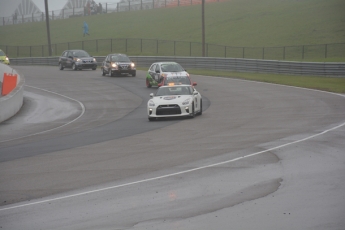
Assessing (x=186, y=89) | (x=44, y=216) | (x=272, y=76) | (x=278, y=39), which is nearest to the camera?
(x=44, y=216)

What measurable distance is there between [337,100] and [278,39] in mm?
34146

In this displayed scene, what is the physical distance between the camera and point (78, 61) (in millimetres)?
50719

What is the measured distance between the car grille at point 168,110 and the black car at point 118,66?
2205 centimetres

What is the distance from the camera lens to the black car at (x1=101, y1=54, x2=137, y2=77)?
143ft

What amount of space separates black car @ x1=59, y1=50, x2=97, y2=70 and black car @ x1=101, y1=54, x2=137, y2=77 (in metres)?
6.11

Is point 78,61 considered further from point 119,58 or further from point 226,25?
point 226,25

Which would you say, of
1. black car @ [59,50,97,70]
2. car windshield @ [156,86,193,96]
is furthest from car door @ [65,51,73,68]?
car windshield @ [156,86,193,96]

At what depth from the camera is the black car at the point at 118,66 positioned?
43656mm

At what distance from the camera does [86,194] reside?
405 inches

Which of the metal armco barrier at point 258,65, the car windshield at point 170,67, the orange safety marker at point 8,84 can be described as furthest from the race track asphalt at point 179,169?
the metal armco barrier at point 258,65

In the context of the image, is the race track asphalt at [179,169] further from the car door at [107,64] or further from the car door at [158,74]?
the car door at [107,64]

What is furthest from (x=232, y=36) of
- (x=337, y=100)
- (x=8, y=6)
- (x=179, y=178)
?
(x=8, y=6)

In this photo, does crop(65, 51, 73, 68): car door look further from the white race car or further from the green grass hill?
the white race car

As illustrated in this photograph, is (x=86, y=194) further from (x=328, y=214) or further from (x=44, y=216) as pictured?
(x=328, y=214)
